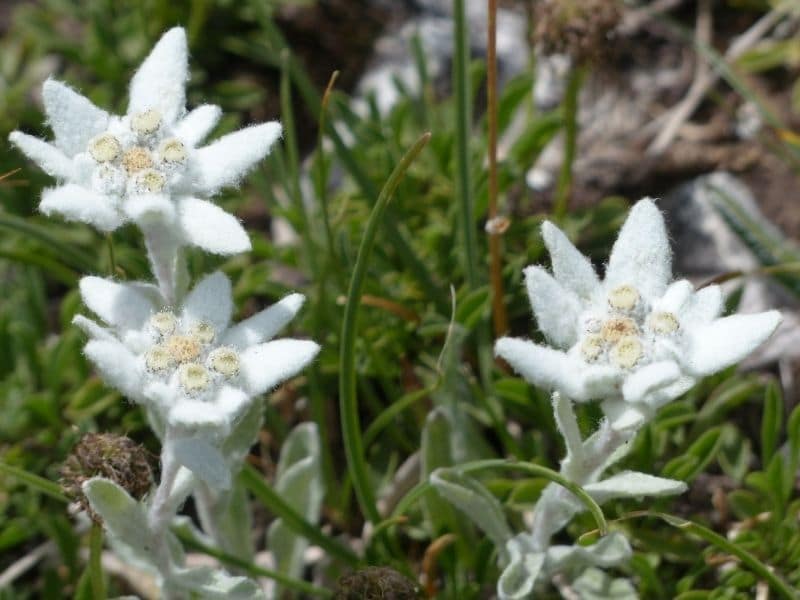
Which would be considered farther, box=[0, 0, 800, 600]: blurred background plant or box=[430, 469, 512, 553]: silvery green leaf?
box=[0, 0, 800, 600]: blurred background plant

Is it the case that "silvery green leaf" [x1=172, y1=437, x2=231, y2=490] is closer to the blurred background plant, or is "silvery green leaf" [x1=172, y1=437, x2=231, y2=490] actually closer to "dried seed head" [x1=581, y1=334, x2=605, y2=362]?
the blurred background plant

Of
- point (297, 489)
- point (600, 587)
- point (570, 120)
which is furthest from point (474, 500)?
point (570, 120)

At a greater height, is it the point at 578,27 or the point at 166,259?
the point at 578,27

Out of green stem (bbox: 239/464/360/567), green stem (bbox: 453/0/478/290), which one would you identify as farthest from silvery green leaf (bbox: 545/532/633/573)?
green stem (bbox: 453/0/478/290)

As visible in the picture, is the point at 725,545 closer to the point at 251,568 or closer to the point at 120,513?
the point at 251,568

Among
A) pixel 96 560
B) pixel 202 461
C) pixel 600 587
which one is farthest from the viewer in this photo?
pixel 600 587

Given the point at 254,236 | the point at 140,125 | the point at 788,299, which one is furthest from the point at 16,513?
the point at 788,299
